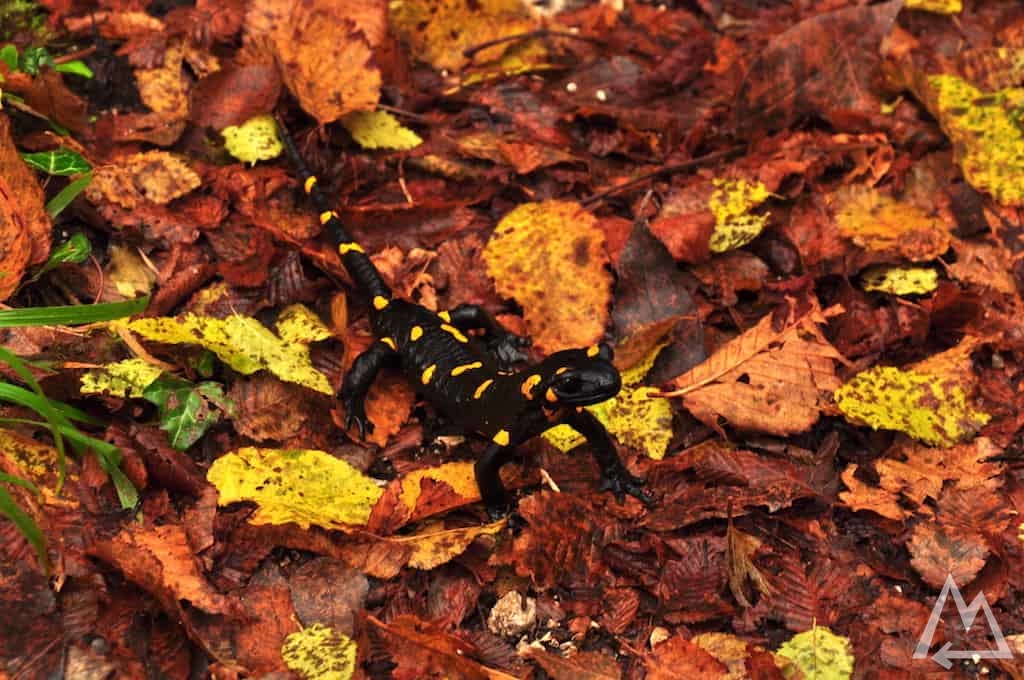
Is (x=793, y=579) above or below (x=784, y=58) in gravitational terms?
below

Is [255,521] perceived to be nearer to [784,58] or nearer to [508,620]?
[508,620]

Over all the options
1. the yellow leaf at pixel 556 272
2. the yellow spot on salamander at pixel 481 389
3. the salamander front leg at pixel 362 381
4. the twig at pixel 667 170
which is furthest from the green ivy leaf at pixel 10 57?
the twig at pixel 667 170

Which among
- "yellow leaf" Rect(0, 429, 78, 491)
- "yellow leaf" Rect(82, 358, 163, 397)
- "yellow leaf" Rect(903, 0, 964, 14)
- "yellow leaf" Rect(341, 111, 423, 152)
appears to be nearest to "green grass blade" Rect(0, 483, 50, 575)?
"yellow leaf" Rect(0, 429, 78, 491)

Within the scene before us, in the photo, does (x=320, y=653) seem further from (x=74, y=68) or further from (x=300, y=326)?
(x=74, y=68)

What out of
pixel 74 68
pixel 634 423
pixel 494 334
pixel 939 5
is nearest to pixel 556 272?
pixel 494 334

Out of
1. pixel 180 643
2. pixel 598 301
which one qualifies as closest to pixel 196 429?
pixel 180 643

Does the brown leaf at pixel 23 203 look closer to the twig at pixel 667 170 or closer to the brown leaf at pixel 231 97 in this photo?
the brown leaf at pixel 231 97
